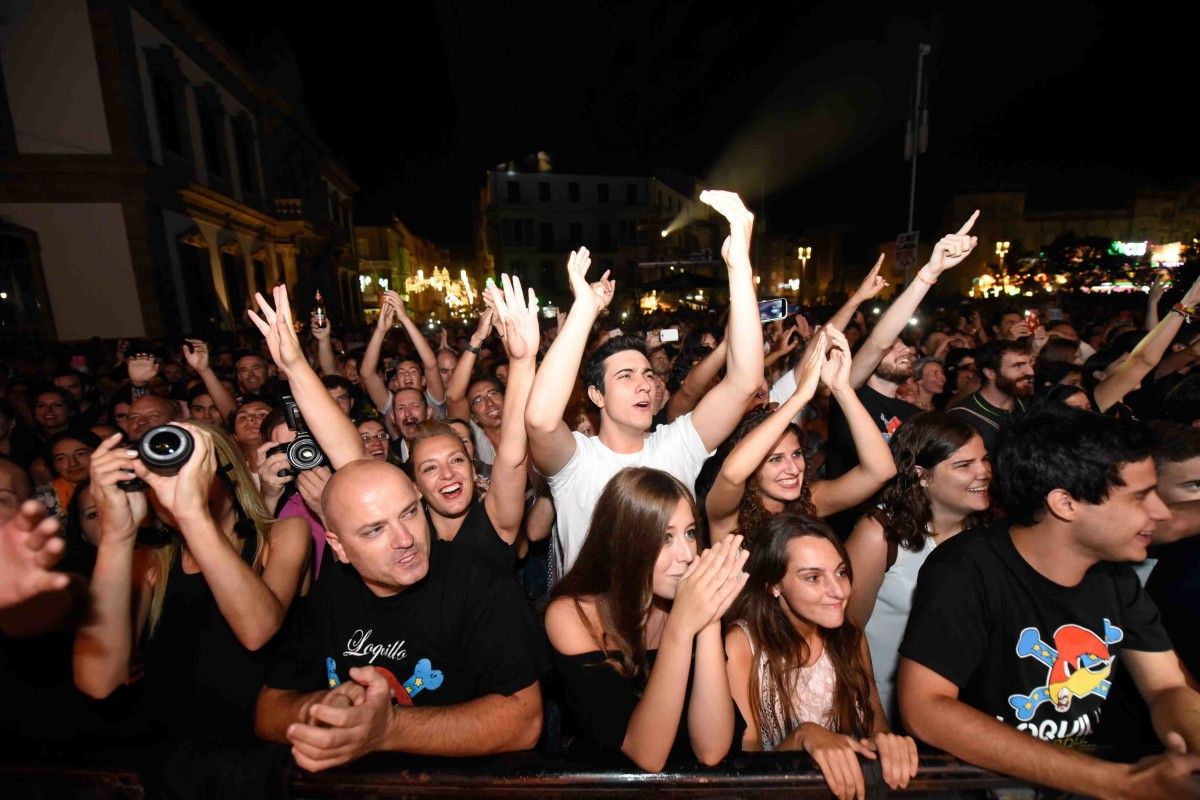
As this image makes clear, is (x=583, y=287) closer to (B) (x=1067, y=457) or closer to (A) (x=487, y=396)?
(B) (x=1067, y=457)

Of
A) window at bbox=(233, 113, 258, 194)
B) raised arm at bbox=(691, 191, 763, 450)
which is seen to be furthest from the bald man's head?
window at bbox=(233, 113, 258, 194)

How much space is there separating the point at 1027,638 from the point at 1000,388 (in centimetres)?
317

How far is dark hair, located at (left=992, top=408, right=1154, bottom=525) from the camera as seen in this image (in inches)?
76.2

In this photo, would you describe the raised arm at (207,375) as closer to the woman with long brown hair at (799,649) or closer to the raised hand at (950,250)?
the woman with long brown hair at (799,649)

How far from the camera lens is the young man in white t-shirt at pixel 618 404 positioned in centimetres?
253

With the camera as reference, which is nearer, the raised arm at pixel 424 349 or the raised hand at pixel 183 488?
the raised hand at pixel 183 488

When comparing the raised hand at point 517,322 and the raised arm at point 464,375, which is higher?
the raised hand at point 517,322

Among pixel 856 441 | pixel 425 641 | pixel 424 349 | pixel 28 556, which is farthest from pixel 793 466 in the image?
pixel 424 349

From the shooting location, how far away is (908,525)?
274 cm

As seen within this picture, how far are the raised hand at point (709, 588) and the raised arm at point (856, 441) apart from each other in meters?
1.37

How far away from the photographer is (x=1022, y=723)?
194 centimetres

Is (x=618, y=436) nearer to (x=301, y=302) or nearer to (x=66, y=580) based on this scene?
Result: (x=66, y=580)

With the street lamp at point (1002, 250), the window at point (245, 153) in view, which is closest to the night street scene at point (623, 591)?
the window at point (245, 153)

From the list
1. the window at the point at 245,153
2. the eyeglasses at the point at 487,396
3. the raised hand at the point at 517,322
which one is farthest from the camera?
A: the window at the point at 245,153
